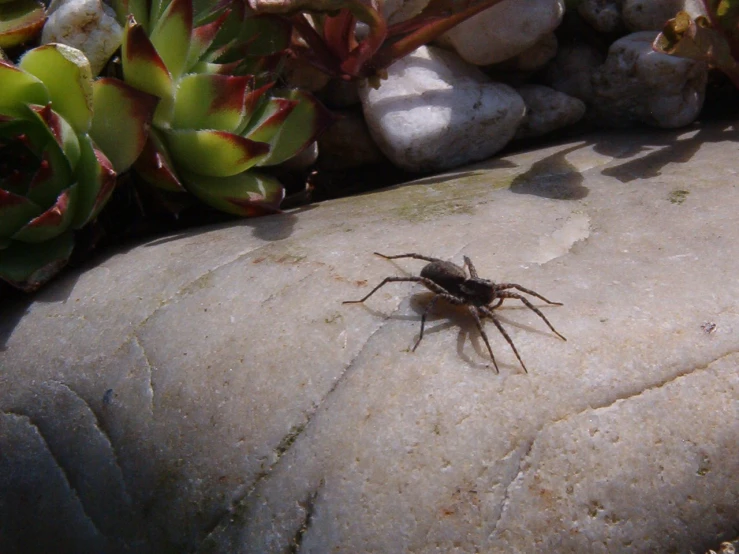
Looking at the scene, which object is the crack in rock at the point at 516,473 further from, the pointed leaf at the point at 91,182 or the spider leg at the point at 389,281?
the pointed leaf at the point at 91,182

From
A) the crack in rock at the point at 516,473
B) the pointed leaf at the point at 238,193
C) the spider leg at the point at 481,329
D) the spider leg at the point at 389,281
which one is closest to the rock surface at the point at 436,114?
the pointed leaf at the point at 238,193

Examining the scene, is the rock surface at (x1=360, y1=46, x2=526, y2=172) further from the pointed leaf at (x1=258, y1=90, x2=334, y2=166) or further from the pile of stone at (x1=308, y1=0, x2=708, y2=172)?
the pointed leaf at (x1=258, y1=90, x2=334, y2=166)

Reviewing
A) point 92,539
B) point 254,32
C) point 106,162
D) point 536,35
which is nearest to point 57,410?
point 92,539

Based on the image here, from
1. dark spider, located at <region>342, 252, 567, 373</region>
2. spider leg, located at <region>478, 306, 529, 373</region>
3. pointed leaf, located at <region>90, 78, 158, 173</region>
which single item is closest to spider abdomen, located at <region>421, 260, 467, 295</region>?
dark spider, located at <region>342, 252, 567, 373</region>

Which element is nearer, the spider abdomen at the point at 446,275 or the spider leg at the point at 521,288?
the spider leg at the point at 521,288

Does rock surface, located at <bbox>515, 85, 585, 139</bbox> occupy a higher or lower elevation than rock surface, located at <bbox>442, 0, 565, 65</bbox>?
lower

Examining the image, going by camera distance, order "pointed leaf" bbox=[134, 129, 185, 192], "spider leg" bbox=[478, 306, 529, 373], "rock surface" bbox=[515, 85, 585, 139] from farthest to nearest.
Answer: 1. "rock surface" bbox=[515, 85, 585, 139]
2. "pointed leaf" bbox=[134, 129, 185, 192]
3. "spider leg" bbox=[478, 306, 529, 373]
